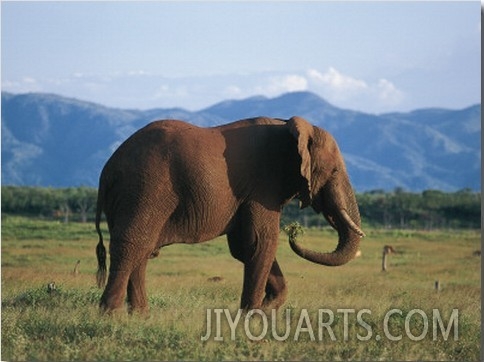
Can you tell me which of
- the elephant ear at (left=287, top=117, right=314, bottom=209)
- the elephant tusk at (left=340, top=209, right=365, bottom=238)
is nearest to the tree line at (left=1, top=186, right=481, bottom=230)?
the elephant tusk at (left=340, top=209, right=365, bottom=238)

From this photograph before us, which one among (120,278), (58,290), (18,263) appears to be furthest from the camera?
(18,263)

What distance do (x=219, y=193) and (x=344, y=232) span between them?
195cm

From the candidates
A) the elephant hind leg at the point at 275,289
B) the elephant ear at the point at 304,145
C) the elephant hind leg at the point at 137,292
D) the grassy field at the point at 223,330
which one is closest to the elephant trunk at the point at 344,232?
the elephant ear at the point at 304,145

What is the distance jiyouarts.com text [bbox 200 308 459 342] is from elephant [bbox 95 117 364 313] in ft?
1.34

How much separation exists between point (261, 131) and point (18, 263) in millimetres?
25263

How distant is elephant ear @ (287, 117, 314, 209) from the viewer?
11.8 meters

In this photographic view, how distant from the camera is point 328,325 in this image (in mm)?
12117

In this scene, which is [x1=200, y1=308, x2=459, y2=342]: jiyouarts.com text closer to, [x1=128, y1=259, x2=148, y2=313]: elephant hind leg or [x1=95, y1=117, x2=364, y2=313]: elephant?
[x1=95, y1=117, x2=364, y2=313]: elephant

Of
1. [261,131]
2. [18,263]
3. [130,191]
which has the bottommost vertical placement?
[18,263]

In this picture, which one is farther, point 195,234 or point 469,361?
point 195,234

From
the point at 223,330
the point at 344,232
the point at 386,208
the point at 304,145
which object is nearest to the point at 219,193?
the point at 304,145

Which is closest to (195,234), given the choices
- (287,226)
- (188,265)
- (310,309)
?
(287,226)

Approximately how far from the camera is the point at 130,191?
11492mm

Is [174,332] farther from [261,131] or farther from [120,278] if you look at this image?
[261,131]
